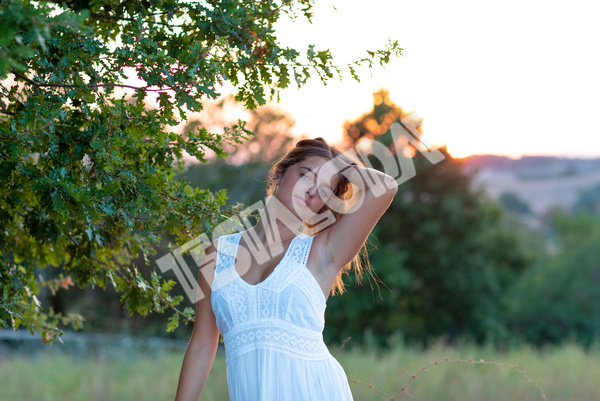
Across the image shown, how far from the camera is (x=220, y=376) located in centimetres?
775

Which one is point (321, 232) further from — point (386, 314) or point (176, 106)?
point (386, 314)

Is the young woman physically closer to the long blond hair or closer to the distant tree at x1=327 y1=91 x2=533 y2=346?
the long blond hair

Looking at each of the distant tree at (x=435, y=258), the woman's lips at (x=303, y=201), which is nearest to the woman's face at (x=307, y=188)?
the woman's lips at (x=303, y=201)

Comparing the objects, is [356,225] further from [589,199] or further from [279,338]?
[589,199]

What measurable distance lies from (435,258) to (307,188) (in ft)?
63.9

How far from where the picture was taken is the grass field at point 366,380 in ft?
23.3

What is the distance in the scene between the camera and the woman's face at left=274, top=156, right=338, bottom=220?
223cm

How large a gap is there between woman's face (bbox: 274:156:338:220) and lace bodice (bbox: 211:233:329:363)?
0.23 meters

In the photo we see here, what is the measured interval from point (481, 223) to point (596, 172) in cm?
3764

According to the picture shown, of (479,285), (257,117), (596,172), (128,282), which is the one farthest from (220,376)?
(596,172)

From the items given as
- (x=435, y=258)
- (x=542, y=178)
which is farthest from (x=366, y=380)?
(x=542, y=178)

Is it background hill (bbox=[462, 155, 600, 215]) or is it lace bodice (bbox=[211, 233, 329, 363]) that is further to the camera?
background hill (bbox=[462, 155, 600, 215])

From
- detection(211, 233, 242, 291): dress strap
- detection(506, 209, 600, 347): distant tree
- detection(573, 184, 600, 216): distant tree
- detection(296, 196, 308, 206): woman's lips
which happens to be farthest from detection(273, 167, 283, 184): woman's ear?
detection(573, 184, 600, 216): distant tree

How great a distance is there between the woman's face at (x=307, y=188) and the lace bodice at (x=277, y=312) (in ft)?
0.76
